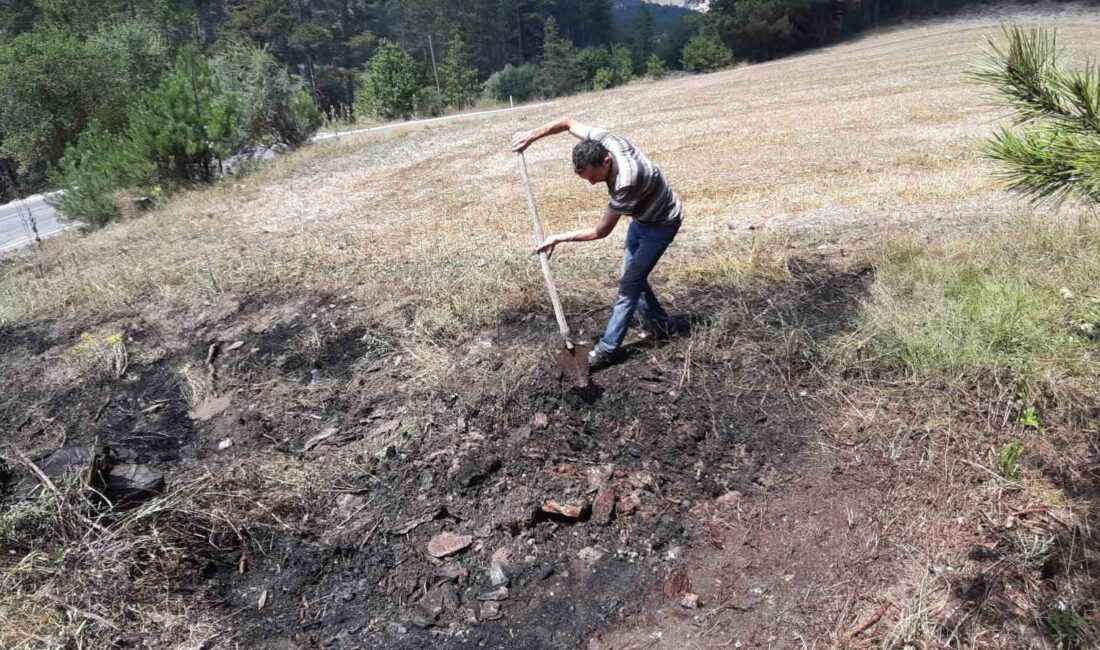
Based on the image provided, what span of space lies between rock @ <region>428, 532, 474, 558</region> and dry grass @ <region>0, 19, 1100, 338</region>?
186cm

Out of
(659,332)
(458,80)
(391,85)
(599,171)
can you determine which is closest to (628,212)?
(599,171)

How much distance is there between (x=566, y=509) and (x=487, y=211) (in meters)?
6.04

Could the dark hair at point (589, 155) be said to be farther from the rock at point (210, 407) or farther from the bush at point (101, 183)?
the bush at point (101, 183)

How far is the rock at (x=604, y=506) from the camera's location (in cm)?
318

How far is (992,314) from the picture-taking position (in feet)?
12.5

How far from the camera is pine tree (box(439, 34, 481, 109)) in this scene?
132 ft

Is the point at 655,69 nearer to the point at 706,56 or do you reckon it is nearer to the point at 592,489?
the point at 706,56

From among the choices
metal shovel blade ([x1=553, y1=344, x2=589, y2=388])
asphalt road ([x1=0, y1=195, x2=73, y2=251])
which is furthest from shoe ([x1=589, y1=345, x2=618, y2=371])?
asphalt road ([x1=0, y1=195, x2=73, y2=251])

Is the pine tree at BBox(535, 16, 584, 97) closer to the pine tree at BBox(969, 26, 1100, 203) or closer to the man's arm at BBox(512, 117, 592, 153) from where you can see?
the man's arm at BBox(512, 117, 592, 153)

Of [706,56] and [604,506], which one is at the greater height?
[706,56]

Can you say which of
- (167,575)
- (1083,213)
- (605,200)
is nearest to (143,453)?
(167,575)

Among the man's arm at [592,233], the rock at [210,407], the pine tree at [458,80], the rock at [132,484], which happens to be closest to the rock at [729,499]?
the man's arm at [592,233]

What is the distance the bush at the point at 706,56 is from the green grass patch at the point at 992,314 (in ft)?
118

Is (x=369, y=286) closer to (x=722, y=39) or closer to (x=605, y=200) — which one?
(x=605, y=200)
